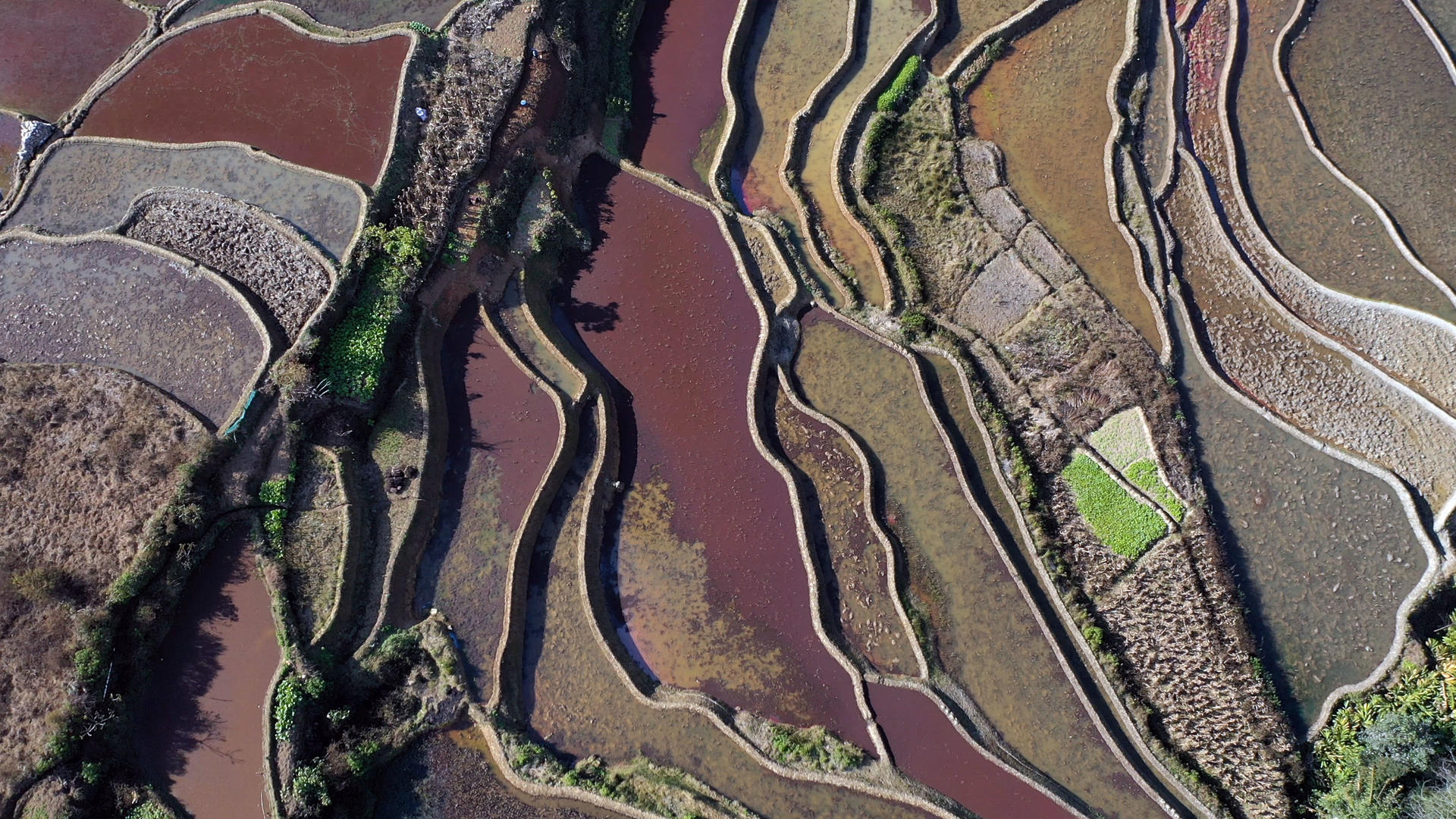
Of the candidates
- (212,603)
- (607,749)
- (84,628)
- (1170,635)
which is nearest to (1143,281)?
(1170,635)

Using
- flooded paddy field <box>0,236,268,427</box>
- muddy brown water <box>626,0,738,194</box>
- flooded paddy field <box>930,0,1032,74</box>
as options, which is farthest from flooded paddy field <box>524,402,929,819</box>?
flooded paddy field <box>930,0,1032,74</box>

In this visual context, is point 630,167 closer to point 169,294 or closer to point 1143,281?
point 169,294

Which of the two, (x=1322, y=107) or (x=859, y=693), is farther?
(x=1322, y=107)

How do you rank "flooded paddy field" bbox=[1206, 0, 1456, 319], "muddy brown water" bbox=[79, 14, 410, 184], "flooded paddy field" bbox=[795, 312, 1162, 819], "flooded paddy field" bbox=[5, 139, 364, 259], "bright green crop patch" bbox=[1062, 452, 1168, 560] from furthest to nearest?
"muddy brown water" bbox=[79, 14, 410, 184], "flooded paddy field" bbox=[1206, 0, 1456, 319], "flooded paddy field" bbox=[5, 139, 364, 259], "bright green crop patch" bbox=[1062, 452, 1168, 560], "flooded paddy field" bbox=[795, 312, 1162, 819]

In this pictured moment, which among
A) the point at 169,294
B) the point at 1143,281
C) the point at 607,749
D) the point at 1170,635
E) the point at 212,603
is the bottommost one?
the point at 1170,635

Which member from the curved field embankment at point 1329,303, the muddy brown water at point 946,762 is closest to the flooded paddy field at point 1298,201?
the curved field embankment at point 1329,303

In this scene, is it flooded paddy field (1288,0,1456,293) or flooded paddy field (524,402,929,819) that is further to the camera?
flooded paddy field (1288,0,1456,293)

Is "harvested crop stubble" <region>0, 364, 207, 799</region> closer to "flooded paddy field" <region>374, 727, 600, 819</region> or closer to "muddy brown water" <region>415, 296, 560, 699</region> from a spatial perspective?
"muddy brown water" <region>415, 296, 560, 699</region>

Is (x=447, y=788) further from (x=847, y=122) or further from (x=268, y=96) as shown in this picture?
(x=847, y=122)
